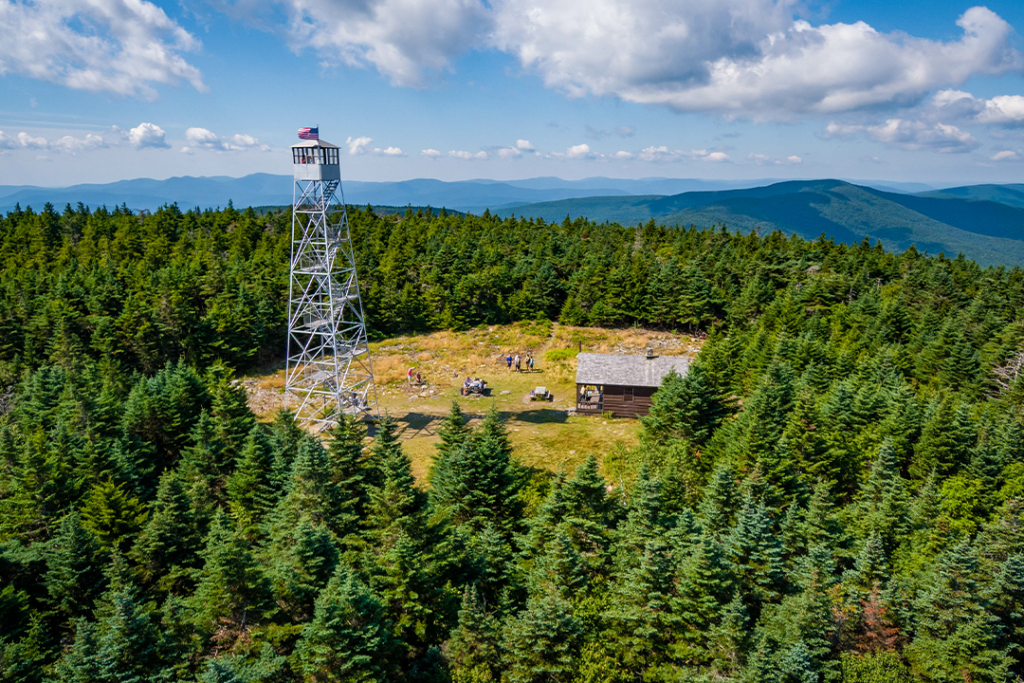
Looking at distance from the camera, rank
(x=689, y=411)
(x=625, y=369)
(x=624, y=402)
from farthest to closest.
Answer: (x=625, y=369), (x=624, y=402), (x=689, y=411)

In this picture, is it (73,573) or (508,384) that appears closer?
(73,573)

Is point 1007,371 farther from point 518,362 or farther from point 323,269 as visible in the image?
point 323,269

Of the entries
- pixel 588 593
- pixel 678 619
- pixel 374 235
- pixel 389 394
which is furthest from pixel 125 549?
pixel 374 235

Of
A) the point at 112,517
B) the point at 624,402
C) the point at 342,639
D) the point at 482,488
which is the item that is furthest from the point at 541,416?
the point at 342,639

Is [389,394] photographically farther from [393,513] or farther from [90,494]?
[393,513]

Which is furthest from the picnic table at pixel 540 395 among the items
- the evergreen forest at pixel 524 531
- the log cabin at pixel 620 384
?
the evergreen forest at pixel 524 531

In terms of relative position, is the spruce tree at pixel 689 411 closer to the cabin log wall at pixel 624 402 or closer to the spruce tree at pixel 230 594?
the cabin log wall at pixel 624 402

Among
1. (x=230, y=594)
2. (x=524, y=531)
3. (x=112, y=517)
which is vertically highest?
(x=230, y=594)
